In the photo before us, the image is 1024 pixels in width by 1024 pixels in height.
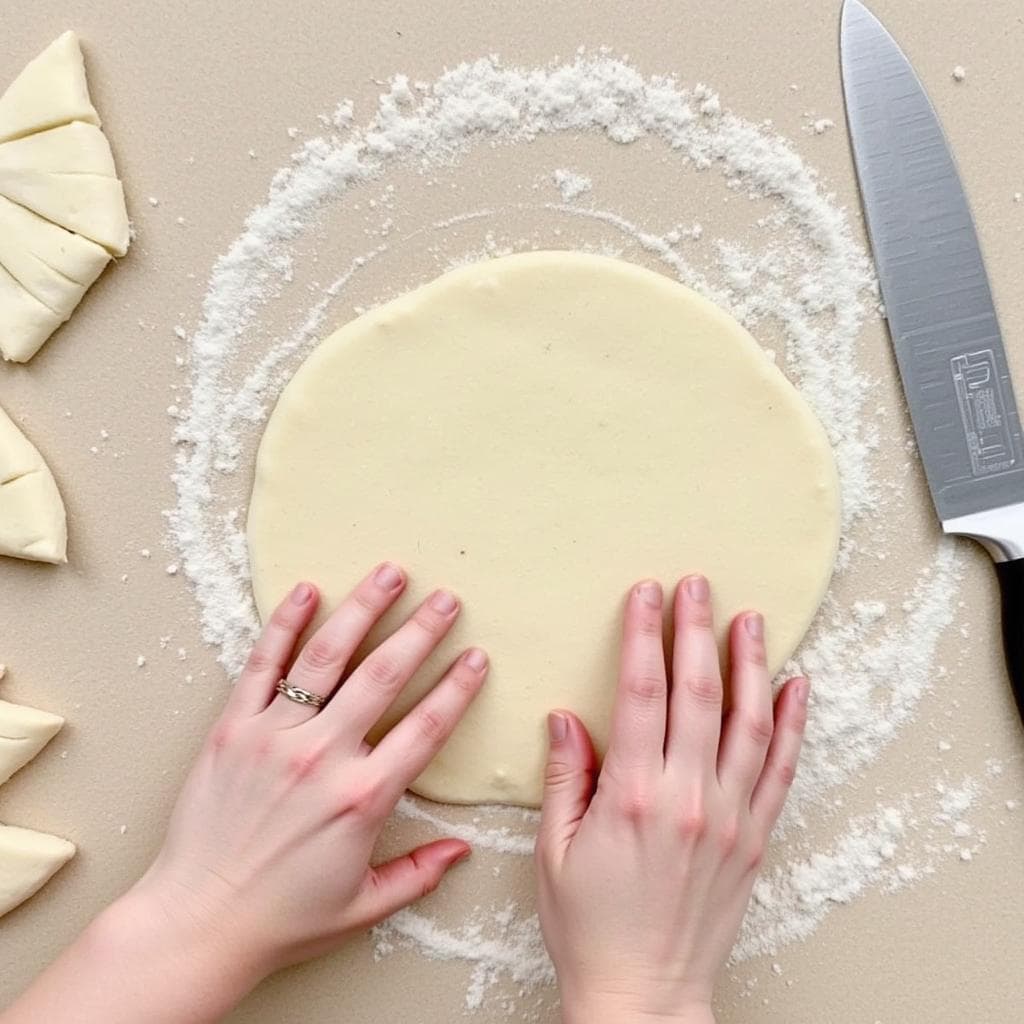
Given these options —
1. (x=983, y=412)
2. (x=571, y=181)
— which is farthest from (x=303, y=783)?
(x=983, y=412)

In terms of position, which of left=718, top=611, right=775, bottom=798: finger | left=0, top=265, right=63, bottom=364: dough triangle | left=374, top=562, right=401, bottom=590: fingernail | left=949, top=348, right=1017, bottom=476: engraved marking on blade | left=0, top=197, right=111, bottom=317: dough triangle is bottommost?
left=718, top=611, right=775, bottom=798: finger

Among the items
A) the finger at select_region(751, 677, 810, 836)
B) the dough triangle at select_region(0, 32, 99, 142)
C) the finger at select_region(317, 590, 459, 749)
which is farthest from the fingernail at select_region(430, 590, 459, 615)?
the dough triangle at select_region(0, 32, 99, 142)

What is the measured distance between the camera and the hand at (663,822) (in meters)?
0.85

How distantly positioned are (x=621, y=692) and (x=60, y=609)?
0.59m

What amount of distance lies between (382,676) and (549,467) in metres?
0.26

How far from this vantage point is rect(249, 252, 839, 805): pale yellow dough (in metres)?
0.92

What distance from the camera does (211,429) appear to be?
0.97 meters

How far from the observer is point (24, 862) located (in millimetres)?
969

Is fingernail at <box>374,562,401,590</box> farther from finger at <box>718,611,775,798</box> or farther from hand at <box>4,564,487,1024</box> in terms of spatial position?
finger at <box>718,611,775,798</box>

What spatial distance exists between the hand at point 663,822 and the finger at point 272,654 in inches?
11.2

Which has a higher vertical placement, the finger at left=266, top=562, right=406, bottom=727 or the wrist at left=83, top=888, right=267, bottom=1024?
the finger at left=266, top=562, right=406, bottom=727

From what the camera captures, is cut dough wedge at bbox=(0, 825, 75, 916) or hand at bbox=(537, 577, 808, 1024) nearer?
hand at bbox=(537, 577, 808, 1024)

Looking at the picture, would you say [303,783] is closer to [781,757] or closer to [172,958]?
[172,958]

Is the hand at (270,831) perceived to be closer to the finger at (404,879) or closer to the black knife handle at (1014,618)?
the finger at (404,879)
